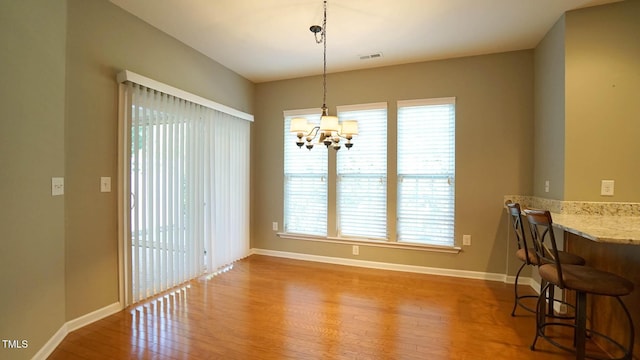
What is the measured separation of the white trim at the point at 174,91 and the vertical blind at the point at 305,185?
89 cm

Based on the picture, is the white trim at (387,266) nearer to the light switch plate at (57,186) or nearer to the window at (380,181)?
the window at (380,181)

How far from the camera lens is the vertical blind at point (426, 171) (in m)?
3.67

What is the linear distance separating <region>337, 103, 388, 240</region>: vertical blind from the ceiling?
0.75 meters

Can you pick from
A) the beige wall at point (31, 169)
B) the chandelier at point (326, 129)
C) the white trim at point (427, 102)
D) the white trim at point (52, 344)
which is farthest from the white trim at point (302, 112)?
the white trim at point (52, 344)

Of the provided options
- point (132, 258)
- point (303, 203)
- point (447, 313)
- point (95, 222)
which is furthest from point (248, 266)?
point (447, 313)

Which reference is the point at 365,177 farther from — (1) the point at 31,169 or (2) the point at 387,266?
(1) the point at 31,169

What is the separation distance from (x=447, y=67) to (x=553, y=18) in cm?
113

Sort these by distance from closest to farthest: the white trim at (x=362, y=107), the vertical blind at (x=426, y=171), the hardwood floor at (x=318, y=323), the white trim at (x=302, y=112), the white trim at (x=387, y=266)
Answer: the hardwood floor at (x=318, y=323), the white trim at (x=387, y=266), the vertical blind at (x=426, y=171), the white trim at (x=362, y=107), the white trim at (x=302, y=112)

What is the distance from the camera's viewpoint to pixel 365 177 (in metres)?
4.04

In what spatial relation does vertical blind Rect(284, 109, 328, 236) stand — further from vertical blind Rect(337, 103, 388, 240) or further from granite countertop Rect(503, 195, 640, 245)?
granite countertop Rect(503, 195, 640, 245)

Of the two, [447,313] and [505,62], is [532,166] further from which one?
[447,313]

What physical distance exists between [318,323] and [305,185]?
2.28 metres

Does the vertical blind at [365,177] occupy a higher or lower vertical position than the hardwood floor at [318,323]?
higher

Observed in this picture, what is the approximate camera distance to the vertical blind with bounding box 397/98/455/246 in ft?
12.0
